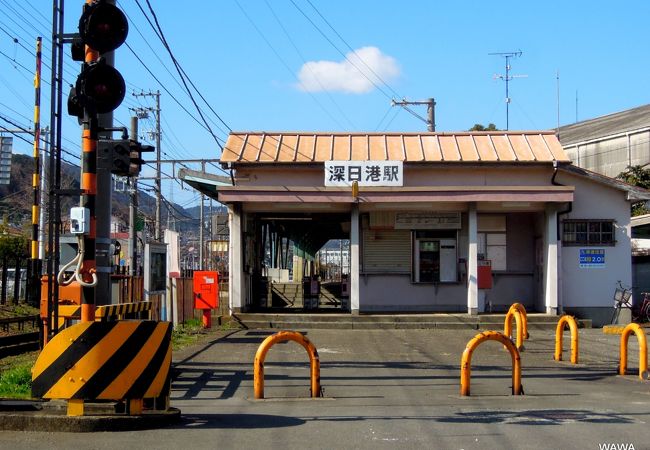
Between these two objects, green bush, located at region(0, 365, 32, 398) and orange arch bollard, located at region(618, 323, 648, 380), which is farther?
orange arch bollard, located at region(618, 323, 648, 380)

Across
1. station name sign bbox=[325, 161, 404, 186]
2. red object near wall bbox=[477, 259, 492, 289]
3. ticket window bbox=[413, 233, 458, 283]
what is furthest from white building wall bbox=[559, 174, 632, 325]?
station name sign bbox=[325, 161, 404, 186]

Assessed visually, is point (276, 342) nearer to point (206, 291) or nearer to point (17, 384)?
point (17, 384)

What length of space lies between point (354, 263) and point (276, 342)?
436 inches

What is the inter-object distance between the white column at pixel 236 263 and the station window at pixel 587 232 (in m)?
9.38

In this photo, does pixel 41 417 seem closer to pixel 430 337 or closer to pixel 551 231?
pixel 430 337

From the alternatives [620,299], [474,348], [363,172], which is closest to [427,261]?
[363,172]

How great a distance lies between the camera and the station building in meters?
20.7

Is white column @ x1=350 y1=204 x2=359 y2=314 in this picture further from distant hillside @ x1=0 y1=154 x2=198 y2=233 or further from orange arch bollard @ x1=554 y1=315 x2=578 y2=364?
distant hillside @ x1=0 y1=154 x2=198 y2=233

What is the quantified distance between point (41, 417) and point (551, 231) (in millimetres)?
16408

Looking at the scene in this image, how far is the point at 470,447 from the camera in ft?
23.3

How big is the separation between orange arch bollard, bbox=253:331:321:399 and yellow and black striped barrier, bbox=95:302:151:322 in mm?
1684

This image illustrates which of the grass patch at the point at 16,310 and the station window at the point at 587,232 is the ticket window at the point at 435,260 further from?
the grass patch at the point at 16,310

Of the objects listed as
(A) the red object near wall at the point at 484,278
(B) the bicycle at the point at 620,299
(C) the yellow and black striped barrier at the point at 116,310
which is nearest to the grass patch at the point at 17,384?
(C) the yellow and black striped barrier at the point at 116,310
